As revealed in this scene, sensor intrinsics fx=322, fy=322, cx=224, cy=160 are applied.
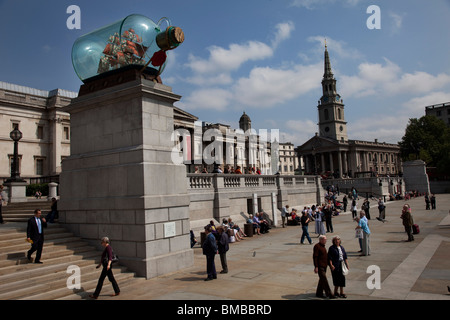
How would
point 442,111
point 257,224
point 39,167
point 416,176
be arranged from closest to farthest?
point 257,224, point 39,167, point 416,176, point 442,111

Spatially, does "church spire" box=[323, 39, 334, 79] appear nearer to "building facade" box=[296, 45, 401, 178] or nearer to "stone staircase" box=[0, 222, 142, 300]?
"building facade" box=[296, 45, 401, 178]

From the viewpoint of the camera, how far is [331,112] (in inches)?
4966

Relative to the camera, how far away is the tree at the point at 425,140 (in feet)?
274

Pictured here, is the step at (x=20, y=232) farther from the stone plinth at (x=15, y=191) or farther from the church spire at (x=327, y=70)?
the church spire at (x=327, y=70)

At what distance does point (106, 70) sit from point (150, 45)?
1.84 meters

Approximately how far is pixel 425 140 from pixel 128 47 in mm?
96220

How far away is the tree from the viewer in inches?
3287

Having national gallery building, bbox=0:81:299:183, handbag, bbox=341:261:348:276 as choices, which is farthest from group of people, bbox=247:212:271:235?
national gallery building, bbox=0:81:299:183

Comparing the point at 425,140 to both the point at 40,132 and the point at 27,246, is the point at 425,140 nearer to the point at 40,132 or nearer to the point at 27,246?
the point at 40,132

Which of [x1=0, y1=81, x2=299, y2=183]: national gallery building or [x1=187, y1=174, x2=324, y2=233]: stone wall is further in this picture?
[x1=0, y1=81, x2=299, y2=183]: national gallery building

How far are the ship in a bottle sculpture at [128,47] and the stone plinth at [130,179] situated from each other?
88 cm

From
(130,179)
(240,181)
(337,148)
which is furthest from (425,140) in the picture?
(130,179)

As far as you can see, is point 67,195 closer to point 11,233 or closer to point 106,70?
point 11,233

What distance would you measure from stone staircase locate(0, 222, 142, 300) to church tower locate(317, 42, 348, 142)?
12268 centimetres
